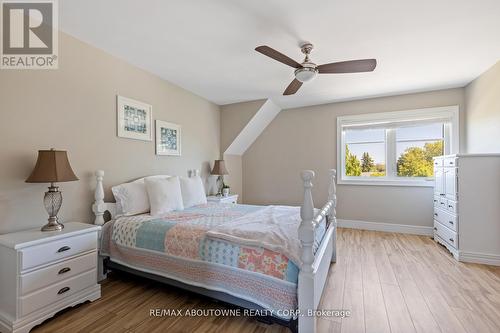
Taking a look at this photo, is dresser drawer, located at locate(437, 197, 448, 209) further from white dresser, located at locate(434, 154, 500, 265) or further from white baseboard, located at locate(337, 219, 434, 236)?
white baseboard, located at locate(337, 219, 434, 236)

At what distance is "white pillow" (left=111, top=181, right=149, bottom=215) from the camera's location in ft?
8.00

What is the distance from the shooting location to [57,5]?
1805 mm

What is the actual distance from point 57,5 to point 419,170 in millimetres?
5180

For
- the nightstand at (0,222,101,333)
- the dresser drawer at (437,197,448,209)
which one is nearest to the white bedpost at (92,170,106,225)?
the nightstand at (0,222,101,333)

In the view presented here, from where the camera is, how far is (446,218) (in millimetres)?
3100

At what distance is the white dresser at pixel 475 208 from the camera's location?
2654 mm

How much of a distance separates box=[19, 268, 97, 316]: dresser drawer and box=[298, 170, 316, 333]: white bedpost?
1.79 m

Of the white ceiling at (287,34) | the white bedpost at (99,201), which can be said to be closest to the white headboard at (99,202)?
the white bedpost at (99,201)

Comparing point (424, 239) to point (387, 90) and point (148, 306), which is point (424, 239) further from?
point (148, 306)

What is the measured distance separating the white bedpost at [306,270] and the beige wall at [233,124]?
307 centimetres

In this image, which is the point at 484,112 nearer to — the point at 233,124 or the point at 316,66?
the point at 316,66

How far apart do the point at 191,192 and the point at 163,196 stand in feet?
1.80

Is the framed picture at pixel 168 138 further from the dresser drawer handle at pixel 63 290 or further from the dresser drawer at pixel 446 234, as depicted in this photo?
the dresser drawer at pixel 446 234

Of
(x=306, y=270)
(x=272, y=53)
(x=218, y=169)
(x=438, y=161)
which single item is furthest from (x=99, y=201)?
(x=438, y=161)
